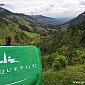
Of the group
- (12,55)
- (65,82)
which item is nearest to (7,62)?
(12,55)

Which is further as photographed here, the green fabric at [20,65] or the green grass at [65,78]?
the green grass at [65,78]

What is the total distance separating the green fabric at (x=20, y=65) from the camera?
9.19 meters

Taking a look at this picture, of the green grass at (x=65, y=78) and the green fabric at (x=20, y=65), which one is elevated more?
the green fabric at (x=20, y=65)

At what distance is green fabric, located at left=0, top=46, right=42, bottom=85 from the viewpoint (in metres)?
9.19

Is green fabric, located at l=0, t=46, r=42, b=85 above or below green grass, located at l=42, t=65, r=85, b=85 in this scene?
above

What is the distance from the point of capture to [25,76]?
10000mm

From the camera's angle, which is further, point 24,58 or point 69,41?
point 69,41

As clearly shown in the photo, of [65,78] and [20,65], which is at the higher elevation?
[20,65]

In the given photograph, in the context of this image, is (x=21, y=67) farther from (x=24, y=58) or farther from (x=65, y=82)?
(x=65, y=82)

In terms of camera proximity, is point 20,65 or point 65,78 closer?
point 20,65

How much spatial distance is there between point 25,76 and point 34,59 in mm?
770

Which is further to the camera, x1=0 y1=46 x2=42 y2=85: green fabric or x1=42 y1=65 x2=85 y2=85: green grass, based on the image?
x1=42 y1=65 x2=85 y2=85: green grass

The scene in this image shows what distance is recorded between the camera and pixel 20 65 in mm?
9711

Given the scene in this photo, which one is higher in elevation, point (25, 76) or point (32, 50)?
point (32, 50)
